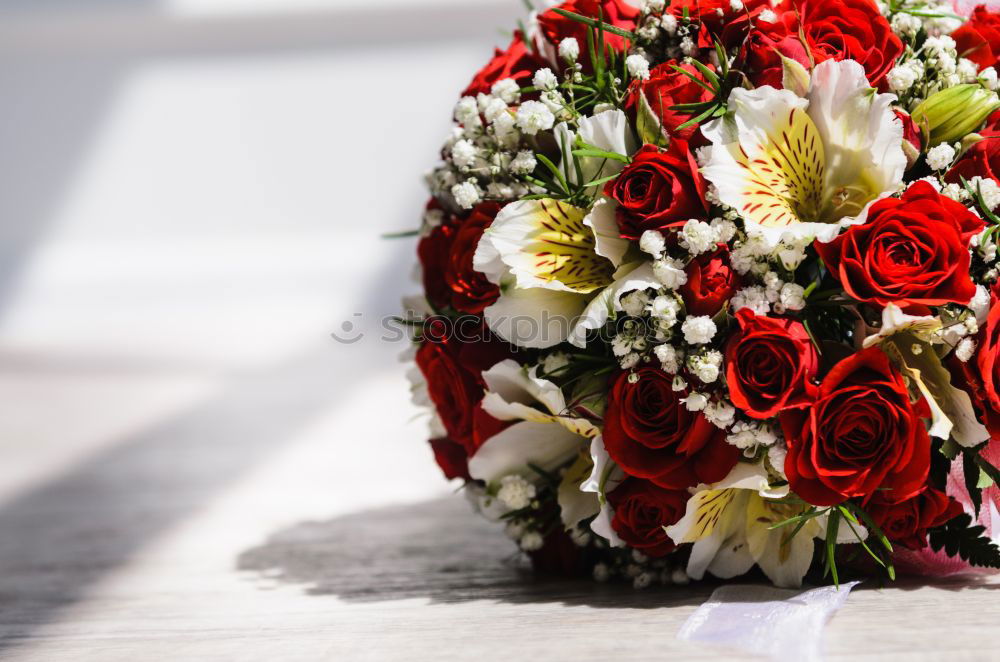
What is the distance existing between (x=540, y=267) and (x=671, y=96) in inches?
7.3

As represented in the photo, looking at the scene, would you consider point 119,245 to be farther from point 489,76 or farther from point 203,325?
point 489,76

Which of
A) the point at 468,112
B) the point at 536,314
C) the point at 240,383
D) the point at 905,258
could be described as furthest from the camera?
the point at 240,383

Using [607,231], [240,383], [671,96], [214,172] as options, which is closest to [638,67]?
[671,96]

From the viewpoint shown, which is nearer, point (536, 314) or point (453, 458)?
point (536, 314)

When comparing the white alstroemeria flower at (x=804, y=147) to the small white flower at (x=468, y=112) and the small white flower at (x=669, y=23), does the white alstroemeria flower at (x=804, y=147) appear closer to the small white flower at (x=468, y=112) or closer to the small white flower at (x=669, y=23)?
the small white flower at (x=669, y=23)

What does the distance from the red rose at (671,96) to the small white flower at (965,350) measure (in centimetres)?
27

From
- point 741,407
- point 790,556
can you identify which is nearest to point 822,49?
point 741,407

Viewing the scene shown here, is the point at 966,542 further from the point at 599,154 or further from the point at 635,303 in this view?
the point at 599,154

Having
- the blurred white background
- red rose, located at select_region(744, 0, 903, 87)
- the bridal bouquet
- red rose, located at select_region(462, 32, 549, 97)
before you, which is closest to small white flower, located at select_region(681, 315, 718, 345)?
the bridal bouquet

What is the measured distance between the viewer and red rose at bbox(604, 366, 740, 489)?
87 cm

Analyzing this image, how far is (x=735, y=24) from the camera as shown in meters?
0.93

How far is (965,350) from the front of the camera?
0.84 meters

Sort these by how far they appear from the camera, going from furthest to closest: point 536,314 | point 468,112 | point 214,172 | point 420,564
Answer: point 214,172 < point 420,564 < point 468,112 < point 536,314

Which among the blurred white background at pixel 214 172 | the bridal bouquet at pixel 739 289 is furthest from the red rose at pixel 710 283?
the blurred white background at pixel 214 172
